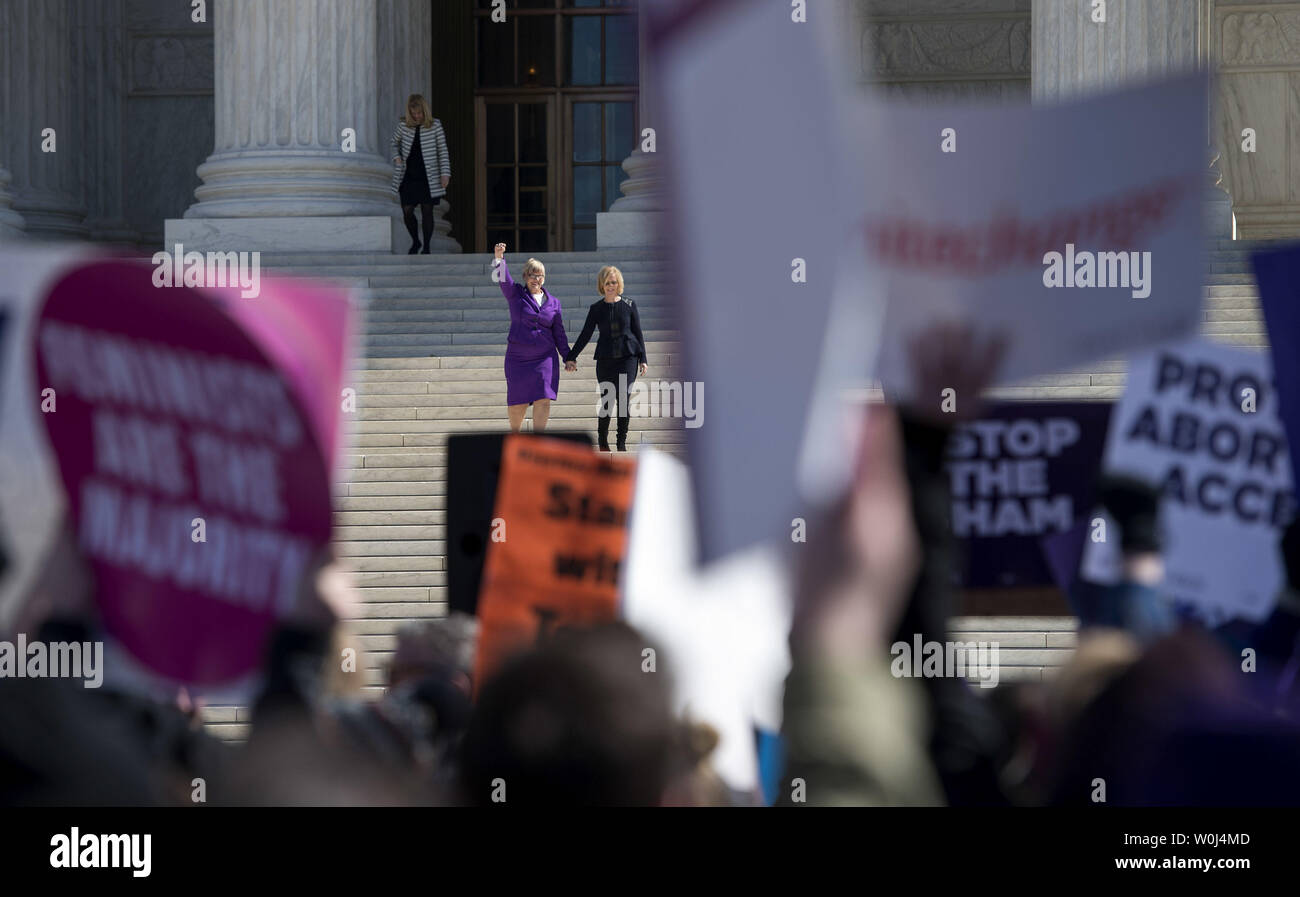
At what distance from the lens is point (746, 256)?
122 inches

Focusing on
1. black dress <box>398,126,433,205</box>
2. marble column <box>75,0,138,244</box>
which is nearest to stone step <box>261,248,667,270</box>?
black dress <box>398,126,433,205</box>

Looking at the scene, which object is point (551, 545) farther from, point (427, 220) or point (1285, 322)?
point (427, 220)

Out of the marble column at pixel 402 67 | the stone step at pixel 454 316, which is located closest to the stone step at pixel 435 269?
the stone step at pixel 454 316

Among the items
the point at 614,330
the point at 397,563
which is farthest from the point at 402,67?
the point at 397,563

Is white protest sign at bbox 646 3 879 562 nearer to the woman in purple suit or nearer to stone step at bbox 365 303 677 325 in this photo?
the woman in purple suit

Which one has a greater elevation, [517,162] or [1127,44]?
[1127,44]

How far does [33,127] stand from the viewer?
66.8 ft

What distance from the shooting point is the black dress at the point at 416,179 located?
16.5m

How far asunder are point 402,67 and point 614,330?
848 centimetres

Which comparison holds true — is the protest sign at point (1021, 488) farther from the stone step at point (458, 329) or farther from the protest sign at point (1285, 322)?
the stone step at point (458, 329)

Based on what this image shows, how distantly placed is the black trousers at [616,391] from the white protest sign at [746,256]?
8662mm

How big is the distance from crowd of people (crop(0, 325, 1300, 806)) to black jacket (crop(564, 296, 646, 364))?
8454 mm

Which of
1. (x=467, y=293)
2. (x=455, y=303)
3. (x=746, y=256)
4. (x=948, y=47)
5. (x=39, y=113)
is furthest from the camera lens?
(x=948, y=47)

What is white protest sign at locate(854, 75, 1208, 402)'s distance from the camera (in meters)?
3.35
